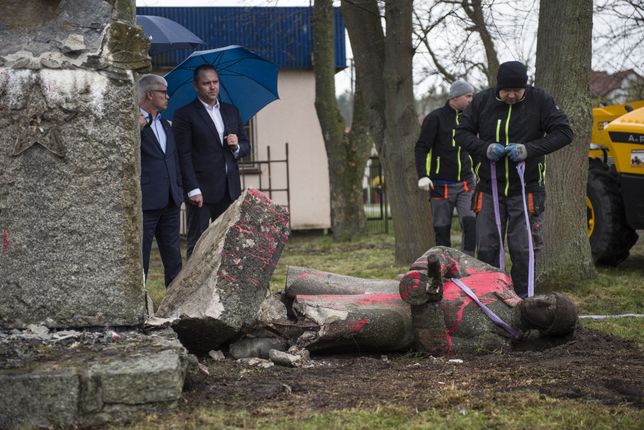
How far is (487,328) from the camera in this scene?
5.87 meters

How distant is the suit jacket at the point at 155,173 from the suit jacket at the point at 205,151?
12.5 inches

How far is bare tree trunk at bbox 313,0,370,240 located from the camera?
14883 mm

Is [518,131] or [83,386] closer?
[83,386]

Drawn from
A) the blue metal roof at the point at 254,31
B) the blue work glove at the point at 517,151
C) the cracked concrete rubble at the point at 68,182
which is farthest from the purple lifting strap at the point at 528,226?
the blue metal roof at the point at 254,31

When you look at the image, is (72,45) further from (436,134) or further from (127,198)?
(436,134)

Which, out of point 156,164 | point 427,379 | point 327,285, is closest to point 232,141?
point 156,164

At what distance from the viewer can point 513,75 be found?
661 cm

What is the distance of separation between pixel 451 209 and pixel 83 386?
5.32 metres

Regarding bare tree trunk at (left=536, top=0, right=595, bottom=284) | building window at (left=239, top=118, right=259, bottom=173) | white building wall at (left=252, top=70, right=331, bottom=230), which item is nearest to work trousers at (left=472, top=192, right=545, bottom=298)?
bare tree trunk at (left=536, top=0, right=595, bottom=284)

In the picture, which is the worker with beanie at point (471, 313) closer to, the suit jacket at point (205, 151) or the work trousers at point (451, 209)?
the suit jacket at point (205, 151)

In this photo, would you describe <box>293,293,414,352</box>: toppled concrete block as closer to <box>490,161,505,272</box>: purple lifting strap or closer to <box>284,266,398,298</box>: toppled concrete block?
<box>284,266,398,298</box>: toppled concrete block

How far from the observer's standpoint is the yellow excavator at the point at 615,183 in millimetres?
9492

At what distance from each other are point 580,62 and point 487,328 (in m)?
3.58

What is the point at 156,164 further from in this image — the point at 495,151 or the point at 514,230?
the point at 514,230
